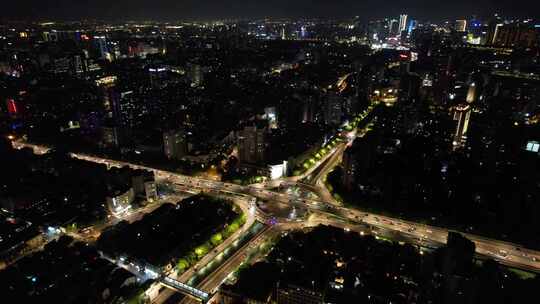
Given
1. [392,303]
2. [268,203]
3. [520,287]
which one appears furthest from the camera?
[268,203]

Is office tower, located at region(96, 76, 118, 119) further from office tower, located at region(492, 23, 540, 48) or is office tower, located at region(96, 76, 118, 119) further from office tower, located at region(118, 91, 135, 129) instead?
office tower, located at region(492, 23, 540, 48)

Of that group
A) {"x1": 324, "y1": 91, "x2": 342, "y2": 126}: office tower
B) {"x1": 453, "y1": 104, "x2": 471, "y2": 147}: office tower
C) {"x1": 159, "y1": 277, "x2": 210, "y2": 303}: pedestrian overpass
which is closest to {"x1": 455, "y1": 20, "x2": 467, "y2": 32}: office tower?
{"x1": 453, "y1": 104, "x2": 471, "y2": 147}: office tower

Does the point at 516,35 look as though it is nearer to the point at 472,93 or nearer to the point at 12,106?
the point at 472,93

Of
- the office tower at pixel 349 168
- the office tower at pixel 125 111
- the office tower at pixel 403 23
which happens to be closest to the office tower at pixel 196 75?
the office tower at pixel 125 111

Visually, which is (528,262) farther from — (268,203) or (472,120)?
(472,120)

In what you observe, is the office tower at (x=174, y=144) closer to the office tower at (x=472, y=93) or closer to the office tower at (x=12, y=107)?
the office tower at (x=12, y=107)

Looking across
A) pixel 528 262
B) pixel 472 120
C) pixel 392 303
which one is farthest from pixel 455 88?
pixel 392 303
